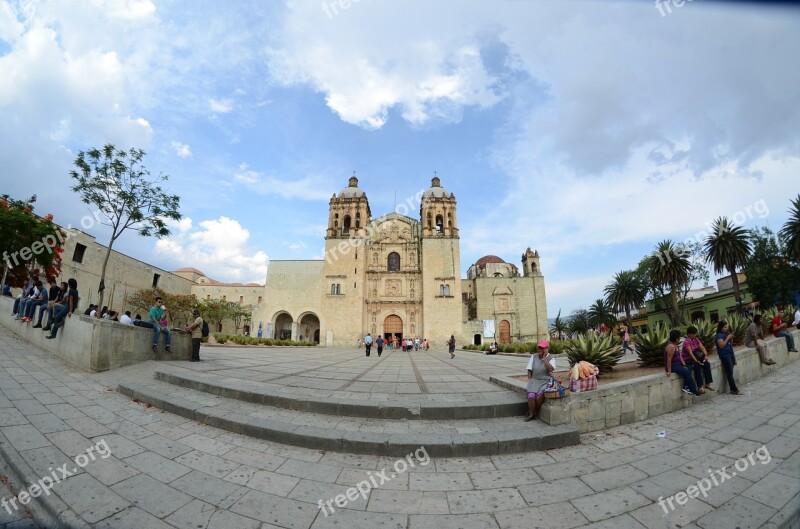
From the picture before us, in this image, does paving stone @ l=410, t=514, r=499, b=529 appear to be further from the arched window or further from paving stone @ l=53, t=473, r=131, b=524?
the arched window

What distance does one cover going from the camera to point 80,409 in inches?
177

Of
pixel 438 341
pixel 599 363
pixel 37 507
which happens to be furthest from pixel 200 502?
pixel 438 341

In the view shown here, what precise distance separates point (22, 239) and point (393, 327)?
29.3 meters

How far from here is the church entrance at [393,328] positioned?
36531 millimetres

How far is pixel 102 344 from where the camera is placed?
22.9ft

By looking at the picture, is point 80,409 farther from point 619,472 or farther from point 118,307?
point 118,307

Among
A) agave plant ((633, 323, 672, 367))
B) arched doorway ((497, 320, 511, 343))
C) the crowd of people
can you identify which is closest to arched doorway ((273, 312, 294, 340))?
arched doorway ((497, 320, 511, 343))

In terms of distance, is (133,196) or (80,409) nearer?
(80,409)

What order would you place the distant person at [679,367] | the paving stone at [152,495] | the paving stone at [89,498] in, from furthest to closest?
the distant person at [679,367] → the paving stone at [152,495] → the paving stone at [89,498]

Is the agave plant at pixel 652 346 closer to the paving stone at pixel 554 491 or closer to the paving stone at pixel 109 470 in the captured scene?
the paving stone at pixel 554 491

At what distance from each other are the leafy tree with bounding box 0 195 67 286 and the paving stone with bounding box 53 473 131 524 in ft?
65.6

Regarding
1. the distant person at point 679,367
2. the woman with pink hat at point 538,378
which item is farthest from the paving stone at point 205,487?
the distant person at point 679,367

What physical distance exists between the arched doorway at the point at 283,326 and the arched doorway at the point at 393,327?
39.1 ft

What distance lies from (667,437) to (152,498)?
19.2 ft
